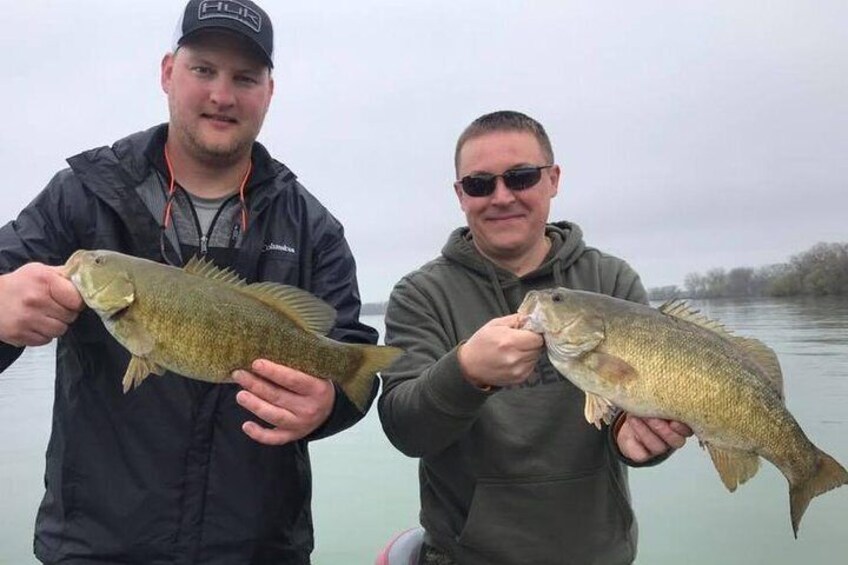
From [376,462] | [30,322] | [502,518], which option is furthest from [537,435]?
[376,462]

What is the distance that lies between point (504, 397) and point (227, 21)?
6.54 feet

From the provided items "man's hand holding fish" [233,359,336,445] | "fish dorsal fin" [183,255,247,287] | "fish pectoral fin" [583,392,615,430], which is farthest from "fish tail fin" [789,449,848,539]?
"fish dorsal fin" [183,255,247,287]

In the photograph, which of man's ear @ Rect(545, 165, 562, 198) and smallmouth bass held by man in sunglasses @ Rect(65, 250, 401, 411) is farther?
man's ear @ Rect(545, 165, 562, 198)

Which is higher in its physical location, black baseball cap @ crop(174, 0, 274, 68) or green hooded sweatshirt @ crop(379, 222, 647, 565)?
black baseball cap @ crop(174, 0, 274, 68)

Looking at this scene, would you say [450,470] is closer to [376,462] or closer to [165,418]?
[165,418]

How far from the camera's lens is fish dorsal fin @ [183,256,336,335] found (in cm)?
258

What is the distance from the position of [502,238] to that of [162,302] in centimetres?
163

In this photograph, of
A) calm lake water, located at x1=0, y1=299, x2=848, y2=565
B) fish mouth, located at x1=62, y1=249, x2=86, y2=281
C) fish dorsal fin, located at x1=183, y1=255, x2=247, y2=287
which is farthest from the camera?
calm lake water, located at x1=0, y1=299, x2=848, y2=565

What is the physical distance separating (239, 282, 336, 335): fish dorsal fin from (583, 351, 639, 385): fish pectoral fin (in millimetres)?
1044

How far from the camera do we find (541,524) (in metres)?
2.96

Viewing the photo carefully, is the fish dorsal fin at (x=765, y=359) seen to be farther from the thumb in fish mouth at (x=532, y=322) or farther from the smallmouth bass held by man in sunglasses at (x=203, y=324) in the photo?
the smallmouth bass held by man in sunglasses at (x=203, y=324)

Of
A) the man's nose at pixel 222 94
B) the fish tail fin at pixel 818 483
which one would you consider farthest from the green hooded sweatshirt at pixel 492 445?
the man's nose at pixel 222 94

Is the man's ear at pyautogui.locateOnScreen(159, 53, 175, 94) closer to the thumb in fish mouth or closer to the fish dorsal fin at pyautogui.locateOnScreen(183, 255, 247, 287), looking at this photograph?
the fish dorsal fin at pyautogui.locateOnScreen(183, 255, 247, 287)

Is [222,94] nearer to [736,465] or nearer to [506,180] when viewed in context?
[506,180]
